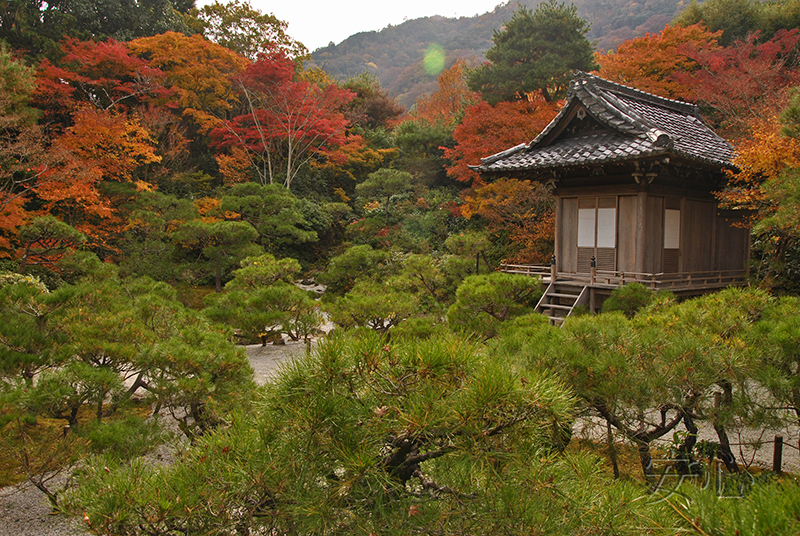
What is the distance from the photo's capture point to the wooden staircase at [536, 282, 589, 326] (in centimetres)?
815

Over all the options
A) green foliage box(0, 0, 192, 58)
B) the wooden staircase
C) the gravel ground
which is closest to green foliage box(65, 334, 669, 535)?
the gravel ground

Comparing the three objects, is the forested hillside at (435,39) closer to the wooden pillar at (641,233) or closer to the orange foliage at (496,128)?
the orange foliage at (496,128)

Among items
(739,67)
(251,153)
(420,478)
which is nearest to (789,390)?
(420,478)

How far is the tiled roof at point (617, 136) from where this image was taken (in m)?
7.18

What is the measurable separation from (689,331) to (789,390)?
0.60 meters

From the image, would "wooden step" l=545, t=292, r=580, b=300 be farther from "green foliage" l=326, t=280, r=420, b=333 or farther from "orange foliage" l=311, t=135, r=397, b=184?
"orange foliage" l=311, t=135, r=397, b=184

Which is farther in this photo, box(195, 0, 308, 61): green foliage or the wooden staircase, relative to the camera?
box(195, 0, 308, 61): green foliage

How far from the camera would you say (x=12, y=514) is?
3582 mm

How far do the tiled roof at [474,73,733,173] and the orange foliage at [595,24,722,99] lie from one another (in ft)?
18.5

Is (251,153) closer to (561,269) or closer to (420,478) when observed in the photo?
(561,269)

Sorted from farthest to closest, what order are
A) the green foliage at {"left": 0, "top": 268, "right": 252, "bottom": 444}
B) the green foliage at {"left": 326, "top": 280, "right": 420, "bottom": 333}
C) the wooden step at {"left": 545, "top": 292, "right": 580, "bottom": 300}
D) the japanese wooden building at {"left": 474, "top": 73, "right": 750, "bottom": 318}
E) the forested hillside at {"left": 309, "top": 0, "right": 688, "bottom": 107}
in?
the forested hillside at {"left": 309, "top": 0, "right": 688, "bottom": 107}, the wooden step at {"left": 545, "top": 292, "right": 580, "bottom": 300}, the japanese wooden building at {"left": 474, "top": 73, "right": 750, "bottom": 318}, the green foliage at {"left": 326, "top": 280, "right": 420, "bottom": 333}, the green foliage at {"left": 0, "top": 268, "right": 252, "bottom": 444}

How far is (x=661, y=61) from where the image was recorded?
48.2 ft

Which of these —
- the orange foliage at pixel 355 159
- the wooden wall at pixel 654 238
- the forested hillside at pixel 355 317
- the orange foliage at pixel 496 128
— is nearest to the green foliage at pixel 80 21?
the forested hillside at pixel 355 317

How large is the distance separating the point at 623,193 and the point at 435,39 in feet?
170
